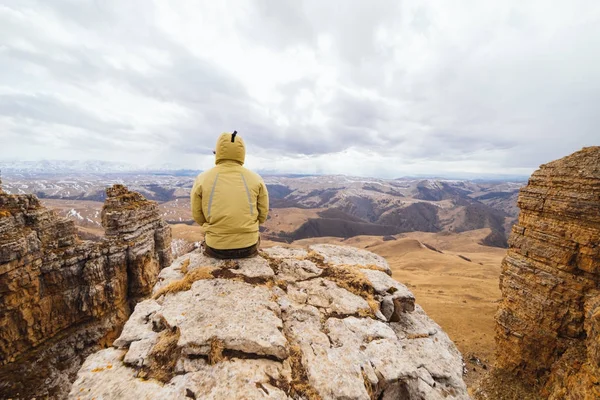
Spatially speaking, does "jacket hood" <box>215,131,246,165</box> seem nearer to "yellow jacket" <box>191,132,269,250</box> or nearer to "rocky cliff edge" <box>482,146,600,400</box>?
"yellow jacket" <box>191,132,269,250</box>

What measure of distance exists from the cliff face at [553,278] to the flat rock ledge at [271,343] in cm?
889

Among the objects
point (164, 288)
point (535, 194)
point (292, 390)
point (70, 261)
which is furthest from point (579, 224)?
point (70, 261)

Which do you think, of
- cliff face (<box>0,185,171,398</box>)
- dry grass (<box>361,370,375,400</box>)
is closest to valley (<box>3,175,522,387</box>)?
cliff face (<box>0,185,171,398</box>)

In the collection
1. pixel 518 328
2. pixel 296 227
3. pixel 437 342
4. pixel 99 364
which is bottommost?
pixel 296 227

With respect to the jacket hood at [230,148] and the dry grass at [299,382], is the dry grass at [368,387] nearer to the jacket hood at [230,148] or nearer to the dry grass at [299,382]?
the dry grass at [299,382]

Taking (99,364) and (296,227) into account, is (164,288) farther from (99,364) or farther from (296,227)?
(296,227)

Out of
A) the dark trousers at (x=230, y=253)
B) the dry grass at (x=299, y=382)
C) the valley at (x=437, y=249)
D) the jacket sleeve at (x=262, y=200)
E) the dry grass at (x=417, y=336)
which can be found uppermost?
the jacket sleeve at (x=262, y=200)

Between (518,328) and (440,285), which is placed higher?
(518,328)

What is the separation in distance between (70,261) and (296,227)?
359 ft

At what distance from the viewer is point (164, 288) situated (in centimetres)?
547

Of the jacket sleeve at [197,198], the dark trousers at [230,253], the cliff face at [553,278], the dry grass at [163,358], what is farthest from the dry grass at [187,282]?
the cliff face at [553,278]

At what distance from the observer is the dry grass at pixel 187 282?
210 inches

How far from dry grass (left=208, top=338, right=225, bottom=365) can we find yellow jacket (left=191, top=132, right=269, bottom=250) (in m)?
2.61

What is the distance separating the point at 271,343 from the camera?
3.83 metres
